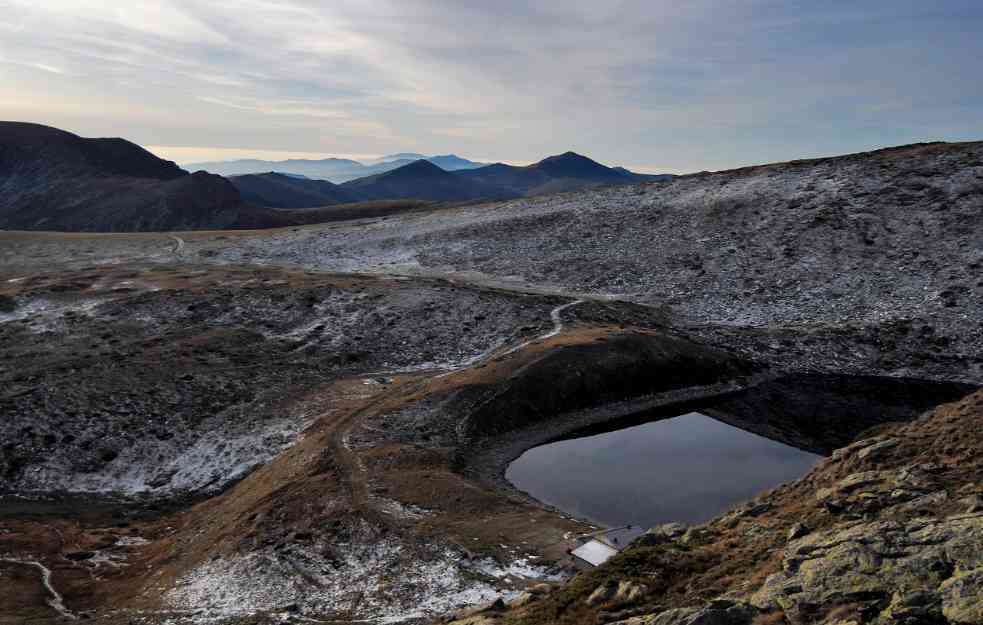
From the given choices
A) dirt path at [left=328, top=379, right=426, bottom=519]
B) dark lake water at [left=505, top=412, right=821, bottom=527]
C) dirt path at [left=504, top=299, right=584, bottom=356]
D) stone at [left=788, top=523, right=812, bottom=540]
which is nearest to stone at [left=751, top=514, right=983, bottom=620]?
stone at [left=788, top=523, right=812, bottom=540]

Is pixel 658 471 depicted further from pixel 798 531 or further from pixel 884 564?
pixel 884 564

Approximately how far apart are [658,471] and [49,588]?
2702cm

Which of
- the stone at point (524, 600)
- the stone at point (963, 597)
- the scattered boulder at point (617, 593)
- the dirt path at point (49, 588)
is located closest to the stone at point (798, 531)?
the scattered boulder at point (617, 593)

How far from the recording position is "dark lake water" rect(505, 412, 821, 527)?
98.3ft

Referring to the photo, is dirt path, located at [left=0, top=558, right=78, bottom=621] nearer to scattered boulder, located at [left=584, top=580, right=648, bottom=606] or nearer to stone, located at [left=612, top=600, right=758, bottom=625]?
scattered boulder, located at [left=584, top=580, right=648, bottom=606]

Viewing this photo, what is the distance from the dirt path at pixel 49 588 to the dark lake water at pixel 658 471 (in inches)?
742

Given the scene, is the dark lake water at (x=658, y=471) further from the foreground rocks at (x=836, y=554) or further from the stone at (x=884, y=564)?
the stone at (x=884, y=564)

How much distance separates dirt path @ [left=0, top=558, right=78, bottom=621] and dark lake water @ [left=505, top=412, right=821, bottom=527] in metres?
→ 18.8

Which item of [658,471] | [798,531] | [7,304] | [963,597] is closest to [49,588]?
[798,531]

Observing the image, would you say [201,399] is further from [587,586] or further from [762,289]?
[762,289]

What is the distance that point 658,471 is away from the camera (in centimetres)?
3425

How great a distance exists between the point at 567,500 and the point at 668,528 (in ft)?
35.5

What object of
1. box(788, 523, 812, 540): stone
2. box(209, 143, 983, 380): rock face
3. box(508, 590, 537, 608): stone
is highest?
box(209, 143, 983, 380): rock face

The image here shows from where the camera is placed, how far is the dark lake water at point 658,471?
29953 mm
